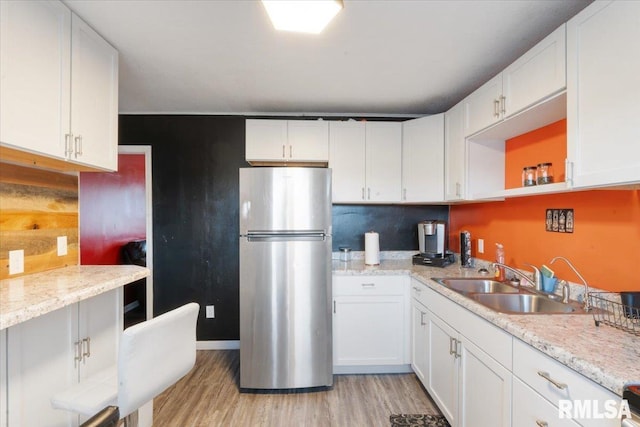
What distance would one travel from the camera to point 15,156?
1314 mm

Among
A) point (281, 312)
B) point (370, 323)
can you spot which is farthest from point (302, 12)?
point (370, 323)

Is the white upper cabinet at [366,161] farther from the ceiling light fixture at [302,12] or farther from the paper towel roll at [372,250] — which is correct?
the ceiling light fixture at [302,12]

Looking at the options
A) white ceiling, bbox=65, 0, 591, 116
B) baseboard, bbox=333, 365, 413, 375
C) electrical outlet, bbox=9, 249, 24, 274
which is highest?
white ceiling, bbox=65, 0, 591, 116

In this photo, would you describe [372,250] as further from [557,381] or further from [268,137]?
[557,381]

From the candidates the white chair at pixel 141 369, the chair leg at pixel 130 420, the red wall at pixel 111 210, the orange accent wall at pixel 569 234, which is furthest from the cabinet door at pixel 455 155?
the red wall at pixel 111 210

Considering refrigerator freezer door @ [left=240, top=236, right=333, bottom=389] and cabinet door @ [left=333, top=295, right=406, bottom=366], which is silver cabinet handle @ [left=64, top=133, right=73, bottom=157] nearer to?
refrigerator freezer door @ [left=240, top=236, right=333, bottom=389]

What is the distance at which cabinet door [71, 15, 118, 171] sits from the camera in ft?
4.80

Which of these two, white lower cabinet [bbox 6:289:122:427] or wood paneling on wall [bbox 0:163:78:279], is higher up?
wood paneling on wall [bbox 0:163:78:279]

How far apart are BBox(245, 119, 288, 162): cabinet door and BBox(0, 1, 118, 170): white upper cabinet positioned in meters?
1.12

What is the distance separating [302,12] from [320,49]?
0.72m

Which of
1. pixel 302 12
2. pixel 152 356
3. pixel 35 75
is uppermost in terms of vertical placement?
pixel 302 12

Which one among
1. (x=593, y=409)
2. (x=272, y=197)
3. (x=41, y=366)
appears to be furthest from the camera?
(x=272, y=197)

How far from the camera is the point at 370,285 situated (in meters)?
2.47

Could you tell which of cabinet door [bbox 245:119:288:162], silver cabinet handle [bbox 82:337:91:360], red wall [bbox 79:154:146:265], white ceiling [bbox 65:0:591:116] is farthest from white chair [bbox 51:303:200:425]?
red wall [bbox 79:154:146:265]
